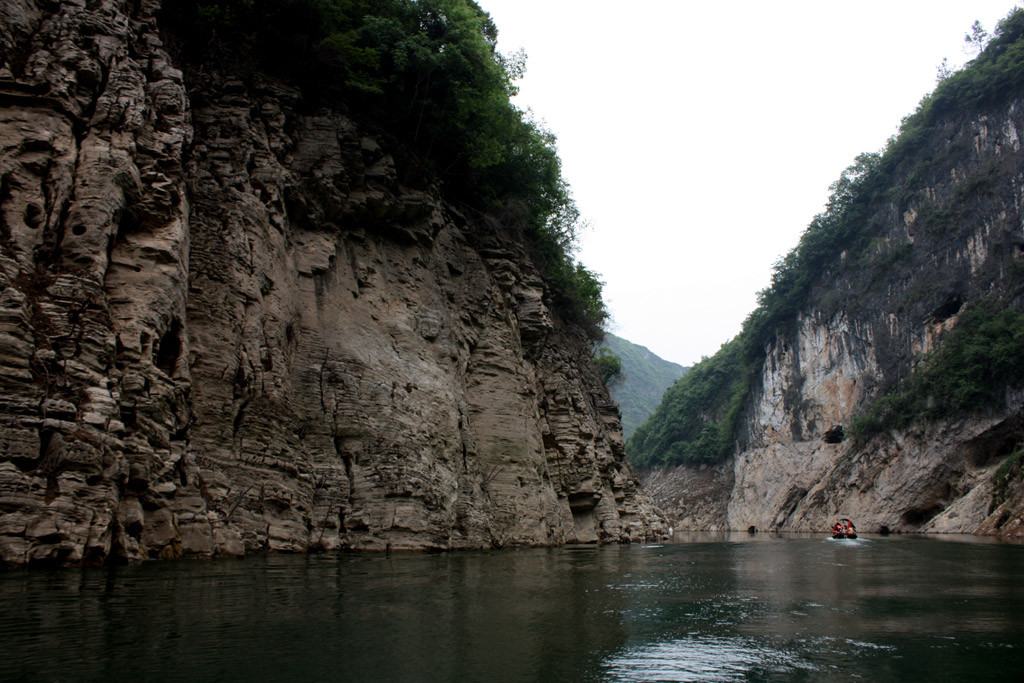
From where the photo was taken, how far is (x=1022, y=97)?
49438mm

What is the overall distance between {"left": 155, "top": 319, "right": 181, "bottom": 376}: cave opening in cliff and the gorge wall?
31.5 meters

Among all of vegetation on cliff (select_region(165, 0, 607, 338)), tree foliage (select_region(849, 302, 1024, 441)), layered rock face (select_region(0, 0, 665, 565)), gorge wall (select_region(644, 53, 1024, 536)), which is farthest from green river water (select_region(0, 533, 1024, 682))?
tree foliage (select_region(849, 302, 1024, 441))

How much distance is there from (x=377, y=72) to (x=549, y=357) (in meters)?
12.4

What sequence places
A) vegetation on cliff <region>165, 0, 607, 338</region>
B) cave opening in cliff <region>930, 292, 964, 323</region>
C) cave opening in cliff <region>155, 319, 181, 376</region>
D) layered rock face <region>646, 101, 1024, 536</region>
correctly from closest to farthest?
cave opening in cliff <region>155, 319, 181, 376</region> < vegetation on cliff <region>165, 0, 607, 338</region> < layered rock face <region>646, 101, 1024, 536</region> < cave opening in cliff <region>930, 292, 964, 323</region>

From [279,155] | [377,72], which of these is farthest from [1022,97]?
[279,155]

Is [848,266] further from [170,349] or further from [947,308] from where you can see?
[170,349]

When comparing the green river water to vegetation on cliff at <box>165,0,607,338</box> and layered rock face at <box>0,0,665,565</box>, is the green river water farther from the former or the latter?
vegetation on cliff at <box>165,0,607,338</box>

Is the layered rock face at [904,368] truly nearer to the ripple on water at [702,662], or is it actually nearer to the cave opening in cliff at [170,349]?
the ripple on water at [702,662]

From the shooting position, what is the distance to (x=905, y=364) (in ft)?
174

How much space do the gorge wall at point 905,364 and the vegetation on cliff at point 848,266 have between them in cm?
47

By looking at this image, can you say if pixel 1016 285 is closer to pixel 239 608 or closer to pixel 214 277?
pixel 214 277

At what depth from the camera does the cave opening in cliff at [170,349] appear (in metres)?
11.9

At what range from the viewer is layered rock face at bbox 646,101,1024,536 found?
1684 inches

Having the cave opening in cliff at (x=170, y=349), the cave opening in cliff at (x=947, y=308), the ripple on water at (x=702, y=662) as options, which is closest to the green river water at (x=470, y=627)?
the ripple on water at (x=702, y=662)
